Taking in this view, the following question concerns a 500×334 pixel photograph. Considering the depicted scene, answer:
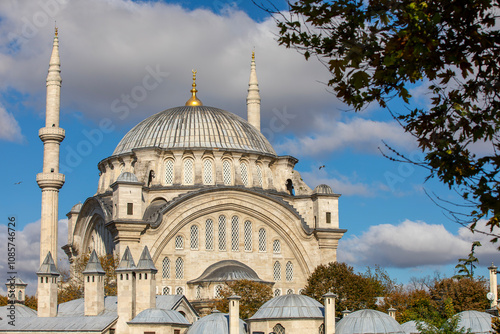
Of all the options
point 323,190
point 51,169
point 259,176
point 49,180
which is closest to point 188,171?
point 259,176

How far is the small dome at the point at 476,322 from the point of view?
36000 millimetres

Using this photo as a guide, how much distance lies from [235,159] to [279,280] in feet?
26.4

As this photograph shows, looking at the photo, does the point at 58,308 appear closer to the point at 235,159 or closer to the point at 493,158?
the point at 235,159

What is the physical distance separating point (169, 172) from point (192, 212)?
441cm

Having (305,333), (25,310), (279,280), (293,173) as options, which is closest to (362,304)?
(279,280)

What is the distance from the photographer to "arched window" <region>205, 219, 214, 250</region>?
47156 mm

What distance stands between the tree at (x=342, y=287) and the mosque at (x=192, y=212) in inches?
113

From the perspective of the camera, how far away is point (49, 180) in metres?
48.0

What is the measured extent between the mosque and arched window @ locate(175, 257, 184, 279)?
2.4 inches

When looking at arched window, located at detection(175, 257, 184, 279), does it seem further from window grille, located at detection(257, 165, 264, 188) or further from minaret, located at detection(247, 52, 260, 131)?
minaret, located at detection(247, 52, 260, 131)

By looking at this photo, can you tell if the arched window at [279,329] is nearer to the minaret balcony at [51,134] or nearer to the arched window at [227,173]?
the arched window at [227,173]

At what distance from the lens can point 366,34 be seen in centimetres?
950

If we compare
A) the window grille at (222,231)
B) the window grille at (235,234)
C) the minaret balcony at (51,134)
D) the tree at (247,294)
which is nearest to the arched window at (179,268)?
the window grille at (222,231)

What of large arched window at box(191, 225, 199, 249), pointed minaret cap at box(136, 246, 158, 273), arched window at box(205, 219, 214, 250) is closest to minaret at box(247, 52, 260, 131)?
arched window at box(205, 219, 214, 250)
